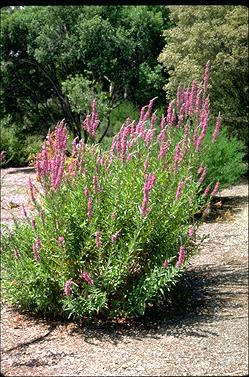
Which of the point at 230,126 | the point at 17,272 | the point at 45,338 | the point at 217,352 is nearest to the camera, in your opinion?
the point at 217,352

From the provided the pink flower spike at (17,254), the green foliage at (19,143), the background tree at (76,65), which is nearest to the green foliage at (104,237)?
the pink flower spike at (17,254)

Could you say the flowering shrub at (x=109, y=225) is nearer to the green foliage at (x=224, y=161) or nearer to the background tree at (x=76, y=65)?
the background tree at (x=76, y=65)

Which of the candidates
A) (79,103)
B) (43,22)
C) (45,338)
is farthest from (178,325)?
(43,22)

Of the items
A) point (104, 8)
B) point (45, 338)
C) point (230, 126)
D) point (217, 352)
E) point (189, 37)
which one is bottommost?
point (45, 338)

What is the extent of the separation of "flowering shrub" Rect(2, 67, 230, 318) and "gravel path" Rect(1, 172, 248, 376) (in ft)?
0.36

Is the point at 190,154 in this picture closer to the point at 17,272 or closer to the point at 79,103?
the point at 79,103

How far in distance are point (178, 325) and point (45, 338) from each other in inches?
24.5

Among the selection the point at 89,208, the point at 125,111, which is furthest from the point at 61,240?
the point at 125,111

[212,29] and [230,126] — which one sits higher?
[212,29]

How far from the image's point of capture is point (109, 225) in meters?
2.47

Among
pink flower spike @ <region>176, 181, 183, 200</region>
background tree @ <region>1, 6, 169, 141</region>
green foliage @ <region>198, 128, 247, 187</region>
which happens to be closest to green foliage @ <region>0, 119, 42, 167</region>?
background tree @ <region>1, 6, 169, 141</region>

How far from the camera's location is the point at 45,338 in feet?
8.04

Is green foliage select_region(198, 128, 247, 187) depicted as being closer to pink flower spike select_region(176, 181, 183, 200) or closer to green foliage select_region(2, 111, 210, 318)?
green foliage select_region(2, 111, 210, 318)

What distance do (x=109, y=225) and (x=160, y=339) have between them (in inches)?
21.9
